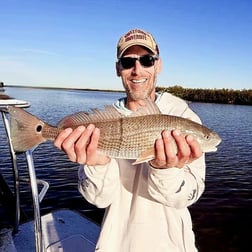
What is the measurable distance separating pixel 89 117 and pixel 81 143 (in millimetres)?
326

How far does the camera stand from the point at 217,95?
267 feet

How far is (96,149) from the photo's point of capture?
2867mm

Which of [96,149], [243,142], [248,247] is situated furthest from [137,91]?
[243,142]

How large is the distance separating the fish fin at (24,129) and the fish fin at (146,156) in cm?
93

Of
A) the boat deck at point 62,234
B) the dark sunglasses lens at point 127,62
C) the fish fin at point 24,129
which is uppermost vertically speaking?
the dark sunglasses lens at point 127,62

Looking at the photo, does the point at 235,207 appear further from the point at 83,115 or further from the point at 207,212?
the point at 83,115

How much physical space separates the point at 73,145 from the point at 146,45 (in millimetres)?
1392

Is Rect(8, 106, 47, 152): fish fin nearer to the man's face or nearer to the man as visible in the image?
the man

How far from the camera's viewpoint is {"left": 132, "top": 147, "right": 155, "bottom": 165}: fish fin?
2.74 metres

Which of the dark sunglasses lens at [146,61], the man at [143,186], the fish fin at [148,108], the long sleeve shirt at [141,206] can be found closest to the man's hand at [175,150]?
the man at [143,186]

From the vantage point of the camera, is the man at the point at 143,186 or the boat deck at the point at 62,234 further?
the boat deck at the point at 62,234

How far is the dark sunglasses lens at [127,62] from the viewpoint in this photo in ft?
11.3

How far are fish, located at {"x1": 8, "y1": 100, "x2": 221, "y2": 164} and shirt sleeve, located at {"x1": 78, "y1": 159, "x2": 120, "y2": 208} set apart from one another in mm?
162

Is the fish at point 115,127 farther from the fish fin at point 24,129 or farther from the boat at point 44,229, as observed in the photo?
the boat at point 44,229
